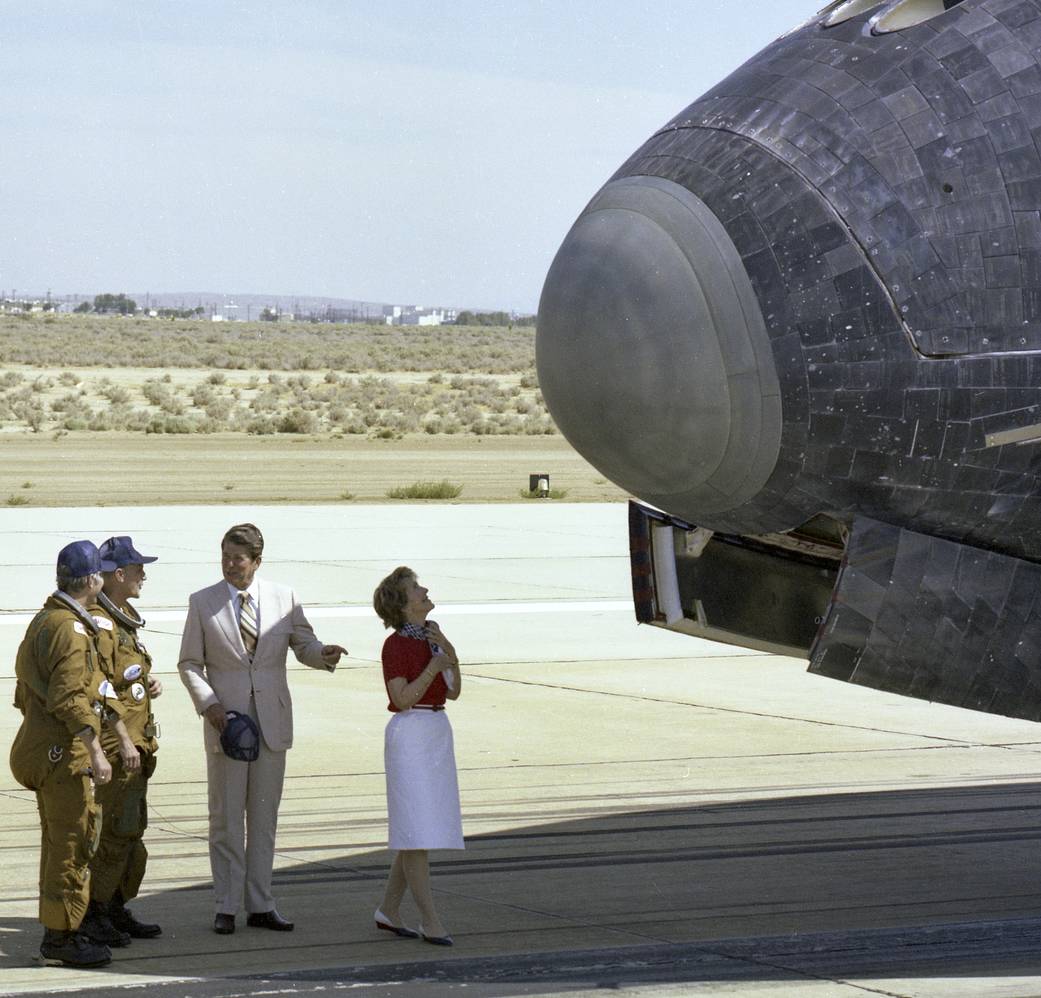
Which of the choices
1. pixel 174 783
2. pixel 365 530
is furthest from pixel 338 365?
pixel 174 783

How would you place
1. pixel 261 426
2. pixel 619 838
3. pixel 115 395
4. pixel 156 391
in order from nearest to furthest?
pixel 619 838, pixel 261 426, pixel 115 395, pixel 156 391

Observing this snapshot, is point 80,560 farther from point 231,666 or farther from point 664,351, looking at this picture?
point 664,351

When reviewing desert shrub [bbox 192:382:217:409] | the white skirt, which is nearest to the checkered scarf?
the white skirt

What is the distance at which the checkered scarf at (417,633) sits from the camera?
26.2ft

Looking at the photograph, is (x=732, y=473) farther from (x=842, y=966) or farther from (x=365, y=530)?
(x=365, y=530)

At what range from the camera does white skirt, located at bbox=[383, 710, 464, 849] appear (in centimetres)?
779

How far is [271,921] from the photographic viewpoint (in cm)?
816

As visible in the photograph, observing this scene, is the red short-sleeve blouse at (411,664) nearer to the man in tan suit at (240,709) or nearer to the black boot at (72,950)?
the man in tan suit at (240,709)

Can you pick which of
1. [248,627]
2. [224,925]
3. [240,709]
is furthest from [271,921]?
[248,627]

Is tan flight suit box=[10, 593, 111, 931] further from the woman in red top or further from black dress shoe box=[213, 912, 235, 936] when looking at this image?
the woman in red top

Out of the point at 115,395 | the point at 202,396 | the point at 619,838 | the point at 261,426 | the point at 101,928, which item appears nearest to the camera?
the point at 101,928

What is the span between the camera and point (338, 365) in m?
102

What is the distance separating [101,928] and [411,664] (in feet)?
5.24

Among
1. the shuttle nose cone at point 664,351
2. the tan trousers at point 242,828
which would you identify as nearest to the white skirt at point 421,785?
the tan trousers at point 242,828
